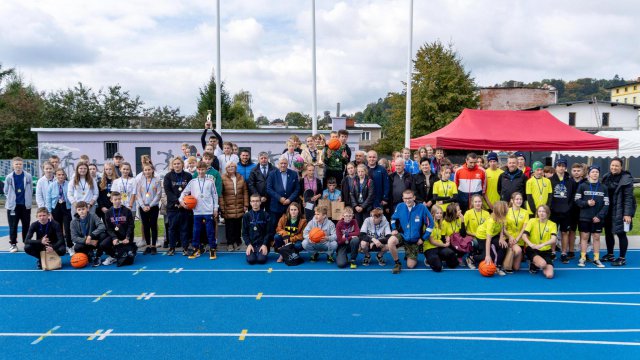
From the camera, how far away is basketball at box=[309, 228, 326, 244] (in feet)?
27.3

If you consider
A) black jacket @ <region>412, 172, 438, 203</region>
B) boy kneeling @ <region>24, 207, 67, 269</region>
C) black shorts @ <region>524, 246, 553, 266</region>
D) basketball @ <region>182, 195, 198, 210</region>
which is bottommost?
black shorts @ <region>524, 246, 553, 266</region>

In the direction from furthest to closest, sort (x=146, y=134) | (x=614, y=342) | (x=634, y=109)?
(x=634, y=109), (x=146, y=134), (x=614, y=342)

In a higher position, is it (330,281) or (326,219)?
(326,219)

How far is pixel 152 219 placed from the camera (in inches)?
369

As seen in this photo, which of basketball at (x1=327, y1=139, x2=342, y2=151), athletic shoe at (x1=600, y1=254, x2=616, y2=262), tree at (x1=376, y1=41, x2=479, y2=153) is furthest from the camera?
tree at (x1=376, y1=41, x2=479, y2=153)

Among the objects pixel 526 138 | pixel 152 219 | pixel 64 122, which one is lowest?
pixel 152 219

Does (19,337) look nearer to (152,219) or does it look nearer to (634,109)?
(152,219)

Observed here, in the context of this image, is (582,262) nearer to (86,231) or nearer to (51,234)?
(86,231)

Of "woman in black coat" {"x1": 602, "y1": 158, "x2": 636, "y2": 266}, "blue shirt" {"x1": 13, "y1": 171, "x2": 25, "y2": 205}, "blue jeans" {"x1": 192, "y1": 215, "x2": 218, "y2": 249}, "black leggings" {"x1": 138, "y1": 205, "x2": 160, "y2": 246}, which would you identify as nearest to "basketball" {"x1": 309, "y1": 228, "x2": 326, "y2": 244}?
"blue jeans" {"x1": 192, "y1": 215, "x2": 218, "y2": 249}

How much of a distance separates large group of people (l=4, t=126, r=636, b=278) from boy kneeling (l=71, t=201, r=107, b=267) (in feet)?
0.06

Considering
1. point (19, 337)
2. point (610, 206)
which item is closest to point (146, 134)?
point (19, 337)

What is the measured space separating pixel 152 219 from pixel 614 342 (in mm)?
7733

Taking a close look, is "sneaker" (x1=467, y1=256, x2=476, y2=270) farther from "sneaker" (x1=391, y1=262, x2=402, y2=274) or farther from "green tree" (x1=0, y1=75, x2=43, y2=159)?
"green tree" (x1=0, y1=75, x2=43, y2=159)

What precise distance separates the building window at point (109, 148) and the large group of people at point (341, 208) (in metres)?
11.4
